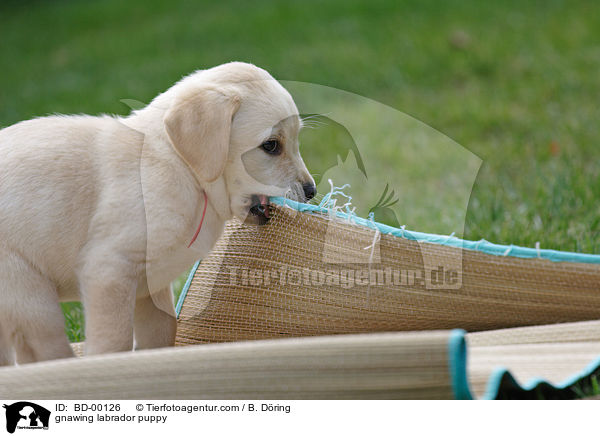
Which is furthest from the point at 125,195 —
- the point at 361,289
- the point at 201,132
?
the point at 361,289

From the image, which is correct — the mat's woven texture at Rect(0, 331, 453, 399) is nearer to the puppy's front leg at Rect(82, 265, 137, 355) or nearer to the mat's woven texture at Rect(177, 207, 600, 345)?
the puppy's front leg at Rect(82, 265, 137, 355)

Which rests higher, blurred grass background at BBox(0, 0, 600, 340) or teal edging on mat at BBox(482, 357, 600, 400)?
blurred grass background at BBox(0, 0, 600, 340)

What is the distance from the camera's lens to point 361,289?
7.38 ft

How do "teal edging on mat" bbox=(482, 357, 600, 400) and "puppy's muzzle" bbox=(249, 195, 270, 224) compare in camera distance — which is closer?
"teal edging on mat" bbox=(482, 357, 600, 400)

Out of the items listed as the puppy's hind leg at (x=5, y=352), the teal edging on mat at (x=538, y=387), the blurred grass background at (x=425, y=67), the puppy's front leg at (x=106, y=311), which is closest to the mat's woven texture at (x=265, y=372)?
the teal edging on mat at (x=538, y=387)

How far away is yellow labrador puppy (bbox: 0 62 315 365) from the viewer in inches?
81.6

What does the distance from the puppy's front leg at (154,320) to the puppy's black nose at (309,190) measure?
0.59 meters

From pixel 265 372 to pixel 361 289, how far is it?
32.7 inches

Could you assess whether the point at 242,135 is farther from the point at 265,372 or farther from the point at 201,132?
the point at 265,372

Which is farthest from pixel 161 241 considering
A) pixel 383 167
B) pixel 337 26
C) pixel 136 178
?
pixel 337 26

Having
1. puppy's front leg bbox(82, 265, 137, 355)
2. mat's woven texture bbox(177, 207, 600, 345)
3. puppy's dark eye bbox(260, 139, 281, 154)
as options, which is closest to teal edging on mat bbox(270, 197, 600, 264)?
mat's woven texture bbox(177, 207, 600, 345)

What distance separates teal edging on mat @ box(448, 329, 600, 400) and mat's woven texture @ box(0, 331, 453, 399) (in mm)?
18
